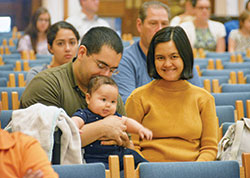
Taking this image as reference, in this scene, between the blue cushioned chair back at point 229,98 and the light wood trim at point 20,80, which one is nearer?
the blue cushioned chair back at point 229,98

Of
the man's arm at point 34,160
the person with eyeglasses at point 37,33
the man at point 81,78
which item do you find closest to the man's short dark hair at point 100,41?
the man at point 81,78

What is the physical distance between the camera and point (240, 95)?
3.66 metres

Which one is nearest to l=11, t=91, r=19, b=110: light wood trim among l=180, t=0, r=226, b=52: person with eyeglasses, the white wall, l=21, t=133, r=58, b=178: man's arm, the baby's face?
the baby's face

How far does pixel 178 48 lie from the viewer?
2.68 m

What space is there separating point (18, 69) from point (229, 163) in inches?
147

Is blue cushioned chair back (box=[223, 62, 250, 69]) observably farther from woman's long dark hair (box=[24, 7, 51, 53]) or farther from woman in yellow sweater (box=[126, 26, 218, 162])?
woman in yellow sweater (box=[126, 26, 218, 162])

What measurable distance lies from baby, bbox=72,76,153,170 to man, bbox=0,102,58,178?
2.04ft

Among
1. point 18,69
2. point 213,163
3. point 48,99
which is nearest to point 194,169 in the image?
point 213,163

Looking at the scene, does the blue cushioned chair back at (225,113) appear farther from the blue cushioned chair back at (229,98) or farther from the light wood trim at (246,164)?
the light wood trim at (246,164)

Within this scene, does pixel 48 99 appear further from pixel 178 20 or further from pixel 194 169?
pixel 178 20

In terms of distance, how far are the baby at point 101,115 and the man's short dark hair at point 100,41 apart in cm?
16

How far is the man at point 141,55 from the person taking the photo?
335 centimetres

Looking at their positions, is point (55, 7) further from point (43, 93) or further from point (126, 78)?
point (43, 93)

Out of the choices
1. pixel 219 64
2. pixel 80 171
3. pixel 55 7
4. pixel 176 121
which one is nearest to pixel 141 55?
pixel 176 121
